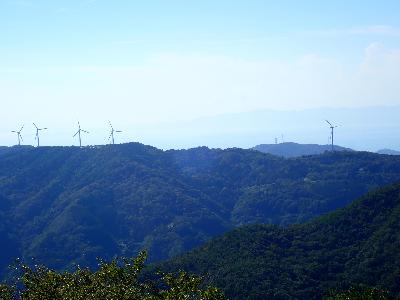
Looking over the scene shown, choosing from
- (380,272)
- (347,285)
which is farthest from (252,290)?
(380,272)

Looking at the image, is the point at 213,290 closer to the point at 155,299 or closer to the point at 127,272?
the point at 155,299

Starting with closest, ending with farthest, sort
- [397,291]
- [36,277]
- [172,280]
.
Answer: [172,280]
[36,277]
[397,291]

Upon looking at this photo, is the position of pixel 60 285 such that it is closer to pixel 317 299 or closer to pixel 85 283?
pixel 85 283

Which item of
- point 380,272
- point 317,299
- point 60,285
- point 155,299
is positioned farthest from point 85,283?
point 380,272

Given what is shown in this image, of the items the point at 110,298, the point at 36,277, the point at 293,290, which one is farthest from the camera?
the point at 293,290

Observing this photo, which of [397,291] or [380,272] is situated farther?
[380,272]

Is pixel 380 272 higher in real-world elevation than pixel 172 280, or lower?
lower
